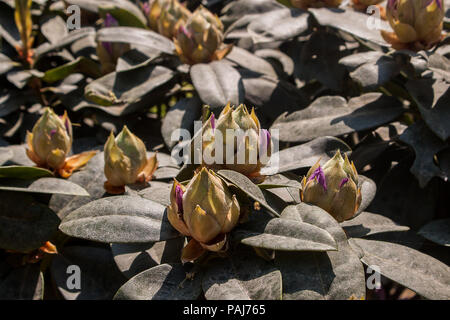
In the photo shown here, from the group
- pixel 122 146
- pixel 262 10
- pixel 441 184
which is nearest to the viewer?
pixel 122 146

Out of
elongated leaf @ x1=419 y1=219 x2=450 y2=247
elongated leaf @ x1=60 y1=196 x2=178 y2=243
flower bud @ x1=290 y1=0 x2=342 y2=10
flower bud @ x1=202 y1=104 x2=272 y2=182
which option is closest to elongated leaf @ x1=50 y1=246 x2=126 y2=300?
elongated leaf @ x1=60 y1=196 x2=178 y2=243

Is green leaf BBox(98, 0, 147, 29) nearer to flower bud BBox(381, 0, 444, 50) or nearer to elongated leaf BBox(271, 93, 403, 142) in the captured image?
elongated leaf BBox(271, 93, 403, 142)

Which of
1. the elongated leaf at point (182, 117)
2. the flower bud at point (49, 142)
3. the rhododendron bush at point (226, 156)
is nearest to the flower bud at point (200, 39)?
the rhododendron bush at point (226, 156)

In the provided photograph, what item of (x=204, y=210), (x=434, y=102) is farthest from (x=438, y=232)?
(x=204, y=210)

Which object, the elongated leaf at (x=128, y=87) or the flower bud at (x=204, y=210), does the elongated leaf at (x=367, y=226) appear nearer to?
the flower bud at (x=204, y=210)

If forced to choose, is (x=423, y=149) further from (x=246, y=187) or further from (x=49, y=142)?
(x=49, y=142)

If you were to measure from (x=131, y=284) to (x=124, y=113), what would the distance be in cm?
68

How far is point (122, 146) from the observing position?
43.6 inches

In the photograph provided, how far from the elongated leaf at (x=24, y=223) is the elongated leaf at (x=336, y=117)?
0.57 metres

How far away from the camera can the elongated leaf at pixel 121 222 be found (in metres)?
0.87

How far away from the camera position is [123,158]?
1090mm

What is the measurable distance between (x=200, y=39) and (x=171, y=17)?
0.73ft
